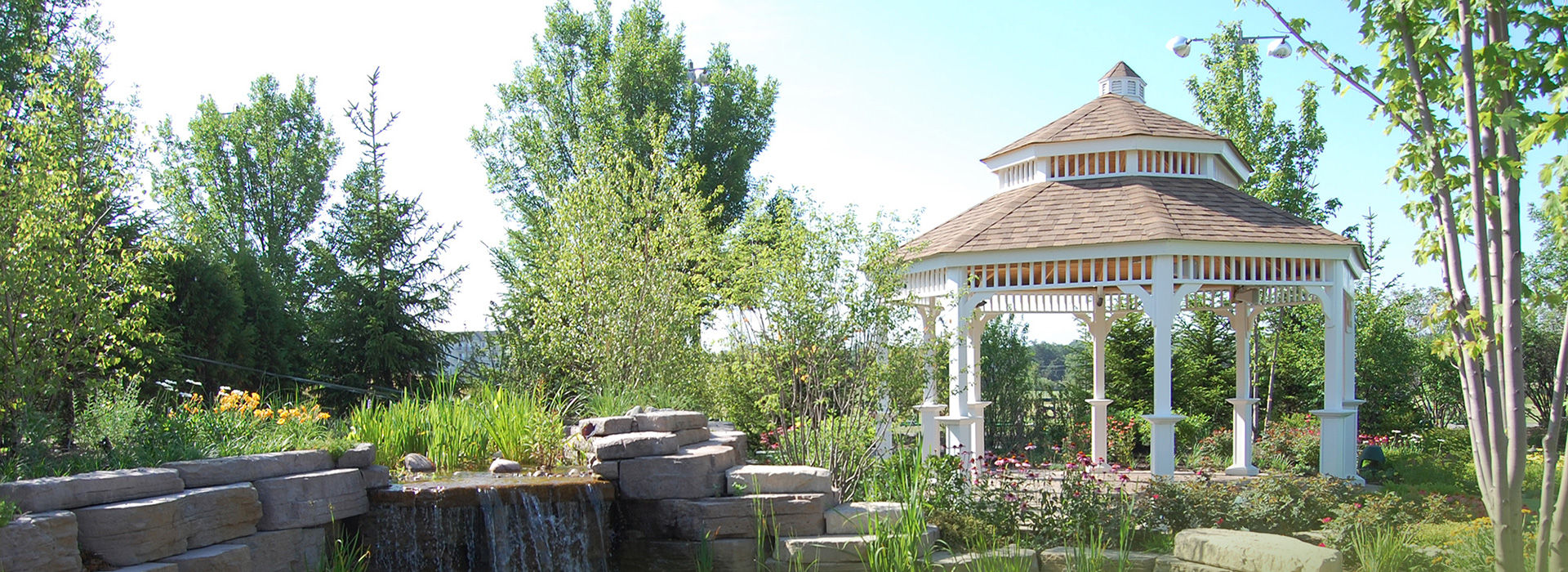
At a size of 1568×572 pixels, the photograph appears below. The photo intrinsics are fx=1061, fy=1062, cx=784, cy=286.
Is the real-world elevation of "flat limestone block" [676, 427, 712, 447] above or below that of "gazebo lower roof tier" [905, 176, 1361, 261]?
below

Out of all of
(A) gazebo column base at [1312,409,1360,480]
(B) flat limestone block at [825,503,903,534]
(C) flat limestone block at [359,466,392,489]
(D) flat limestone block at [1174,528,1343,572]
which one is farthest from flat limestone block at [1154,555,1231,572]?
(C) flat limestone block at [359,466,392,489]

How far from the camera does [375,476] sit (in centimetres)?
718

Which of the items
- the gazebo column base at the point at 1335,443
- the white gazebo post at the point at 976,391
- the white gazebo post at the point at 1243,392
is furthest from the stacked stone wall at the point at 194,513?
the white gazebo post at the point at 1243,392

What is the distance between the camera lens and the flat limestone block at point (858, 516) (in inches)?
288

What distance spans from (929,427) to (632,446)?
4.24 m

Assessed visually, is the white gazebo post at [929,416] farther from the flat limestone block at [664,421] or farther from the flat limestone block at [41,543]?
the flat limestone block at [41,543]

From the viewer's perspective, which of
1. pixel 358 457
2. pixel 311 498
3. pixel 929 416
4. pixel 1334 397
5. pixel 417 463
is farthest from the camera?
pixel 929 416

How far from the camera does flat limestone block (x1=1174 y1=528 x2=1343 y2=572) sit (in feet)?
20.3

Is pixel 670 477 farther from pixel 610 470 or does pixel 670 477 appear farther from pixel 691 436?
pixel 691 436

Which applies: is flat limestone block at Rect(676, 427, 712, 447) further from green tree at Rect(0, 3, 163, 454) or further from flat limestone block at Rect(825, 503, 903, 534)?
green tree at Rect(0, 3, 163, 454)

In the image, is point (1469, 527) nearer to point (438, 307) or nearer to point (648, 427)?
point (648, 427)

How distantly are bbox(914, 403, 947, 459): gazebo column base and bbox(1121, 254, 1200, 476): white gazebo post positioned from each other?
2091mm

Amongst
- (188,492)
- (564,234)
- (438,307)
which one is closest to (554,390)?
(564,234)

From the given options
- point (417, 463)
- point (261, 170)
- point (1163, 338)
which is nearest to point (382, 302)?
point (417, 463)
